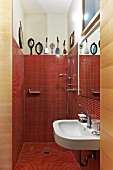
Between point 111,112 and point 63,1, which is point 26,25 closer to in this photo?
point 63,1

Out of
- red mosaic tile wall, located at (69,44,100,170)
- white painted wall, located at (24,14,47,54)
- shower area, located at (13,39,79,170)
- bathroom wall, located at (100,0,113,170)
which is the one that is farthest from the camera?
white painted wall, located at (24,14,47,54)

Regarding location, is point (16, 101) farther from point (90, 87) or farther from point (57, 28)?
point (57, 28)

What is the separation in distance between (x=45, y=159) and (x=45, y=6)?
2.74 meters

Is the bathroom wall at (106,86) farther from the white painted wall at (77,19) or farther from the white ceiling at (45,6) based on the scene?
the white ceiling at (45,6)

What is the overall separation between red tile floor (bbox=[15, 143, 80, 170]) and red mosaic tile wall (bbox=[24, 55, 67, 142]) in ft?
1.06

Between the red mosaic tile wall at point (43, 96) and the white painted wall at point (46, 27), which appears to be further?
the white painted wall at point (46, 27)

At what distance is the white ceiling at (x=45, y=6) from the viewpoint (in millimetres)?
3676

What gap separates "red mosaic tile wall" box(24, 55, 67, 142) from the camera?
409 cm

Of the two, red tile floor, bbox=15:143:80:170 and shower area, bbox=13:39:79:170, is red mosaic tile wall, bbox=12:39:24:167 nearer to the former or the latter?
red tile floor, bbox=15:143:80:170

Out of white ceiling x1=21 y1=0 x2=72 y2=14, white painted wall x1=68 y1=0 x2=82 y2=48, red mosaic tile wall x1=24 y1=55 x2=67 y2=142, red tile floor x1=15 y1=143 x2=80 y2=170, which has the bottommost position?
red tile floor x1=15 y1=143 x2=80 y2=170

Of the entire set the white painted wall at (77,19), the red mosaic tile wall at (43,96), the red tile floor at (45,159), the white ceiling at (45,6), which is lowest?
the red tile floor at (45,159)

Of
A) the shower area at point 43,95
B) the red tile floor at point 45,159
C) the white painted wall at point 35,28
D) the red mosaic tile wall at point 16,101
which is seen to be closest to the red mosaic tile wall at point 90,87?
the red tile floor at point 45,159

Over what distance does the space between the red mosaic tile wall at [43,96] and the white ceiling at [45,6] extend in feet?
3.02

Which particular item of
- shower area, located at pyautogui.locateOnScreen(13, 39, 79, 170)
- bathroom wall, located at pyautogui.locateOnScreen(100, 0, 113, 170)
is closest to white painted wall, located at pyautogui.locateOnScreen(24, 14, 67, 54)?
shower area, located at pyautogui.locateOnScreen(13, 39, 79, 170)
